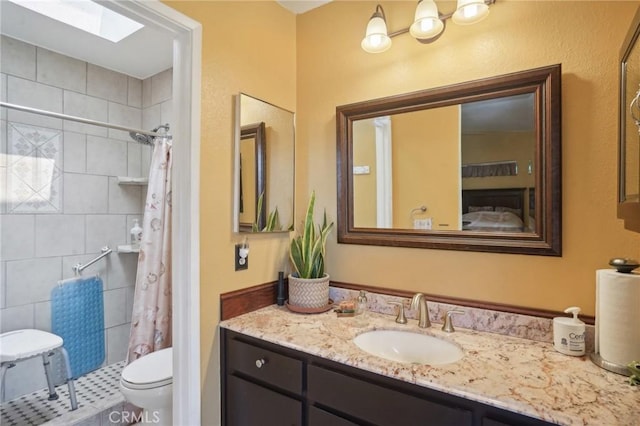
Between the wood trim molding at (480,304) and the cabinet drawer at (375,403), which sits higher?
the wood trim molding at (480,304)

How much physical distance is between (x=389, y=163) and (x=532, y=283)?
0.79m

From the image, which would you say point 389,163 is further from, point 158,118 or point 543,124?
point 158,118

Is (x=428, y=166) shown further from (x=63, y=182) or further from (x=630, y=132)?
(x=63, y=182)

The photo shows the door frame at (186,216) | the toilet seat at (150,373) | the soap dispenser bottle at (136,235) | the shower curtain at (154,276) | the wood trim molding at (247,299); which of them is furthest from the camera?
the soap dispenser bottle at (136,235)

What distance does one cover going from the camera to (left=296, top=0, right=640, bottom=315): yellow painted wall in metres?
1.15

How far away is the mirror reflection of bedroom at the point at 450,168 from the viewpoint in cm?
129

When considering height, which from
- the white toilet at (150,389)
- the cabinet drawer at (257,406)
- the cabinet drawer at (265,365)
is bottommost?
the white toilet at (150,389)

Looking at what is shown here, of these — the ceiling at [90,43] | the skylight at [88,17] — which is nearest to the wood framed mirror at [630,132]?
the ceiling at [90,43]

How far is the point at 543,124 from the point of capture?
1235 mm

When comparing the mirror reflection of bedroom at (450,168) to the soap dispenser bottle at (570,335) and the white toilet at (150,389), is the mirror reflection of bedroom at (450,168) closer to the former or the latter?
the soap dispenser bottle at (570,335)

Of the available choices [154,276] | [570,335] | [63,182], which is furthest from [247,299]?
[63,182]

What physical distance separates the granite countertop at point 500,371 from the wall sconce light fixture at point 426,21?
1.25 m

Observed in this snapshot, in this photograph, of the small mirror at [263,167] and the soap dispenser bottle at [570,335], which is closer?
the soap dispenser bottle at [570,335]

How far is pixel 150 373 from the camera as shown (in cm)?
172
